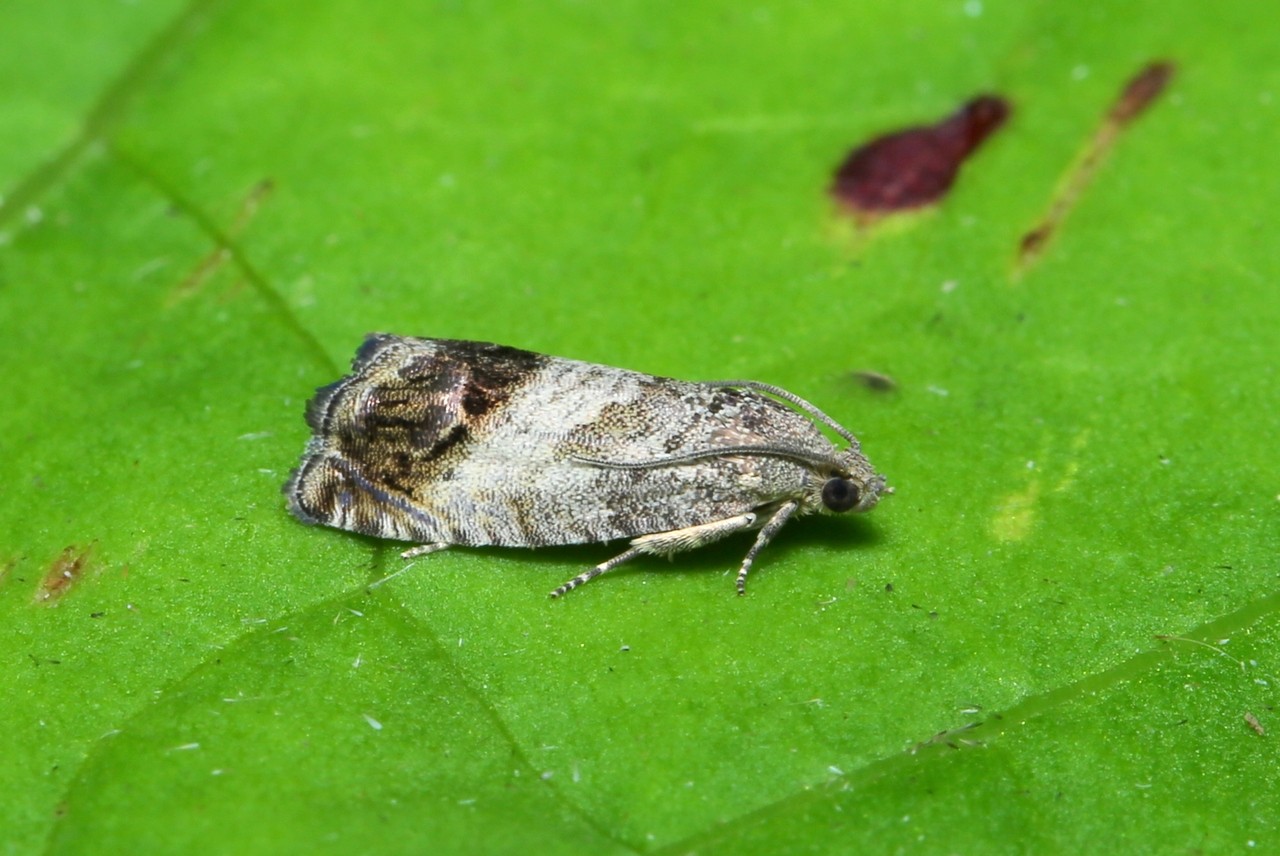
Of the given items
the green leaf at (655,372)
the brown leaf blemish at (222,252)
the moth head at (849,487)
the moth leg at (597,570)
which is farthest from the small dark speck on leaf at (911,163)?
the brown leaf blemish at (222,252)

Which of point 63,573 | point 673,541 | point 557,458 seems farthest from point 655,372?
point 63,573

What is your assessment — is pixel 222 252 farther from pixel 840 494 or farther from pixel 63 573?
pixel 840 494

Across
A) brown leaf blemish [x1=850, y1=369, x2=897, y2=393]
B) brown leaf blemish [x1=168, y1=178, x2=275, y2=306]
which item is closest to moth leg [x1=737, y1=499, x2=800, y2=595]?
brown leaf blemish [x1=850, y1=369, x2=897, y2=393]

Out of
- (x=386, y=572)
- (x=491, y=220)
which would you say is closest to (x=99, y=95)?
(x=491, y=220)

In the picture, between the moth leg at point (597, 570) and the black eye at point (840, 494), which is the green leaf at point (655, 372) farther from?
the black eye at point (840, 494)

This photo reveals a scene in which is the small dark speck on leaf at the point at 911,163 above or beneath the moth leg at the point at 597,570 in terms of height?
above

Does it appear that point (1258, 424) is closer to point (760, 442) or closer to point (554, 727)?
point (760, 442)

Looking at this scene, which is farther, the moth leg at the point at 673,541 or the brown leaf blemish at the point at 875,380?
the brown leaf blemish at the point at 875,380
